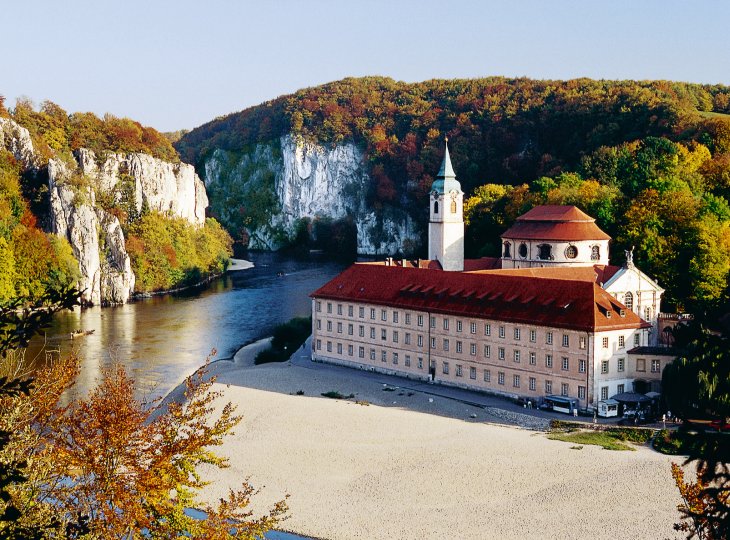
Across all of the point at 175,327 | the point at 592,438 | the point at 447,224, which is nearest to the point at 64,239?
the point at 175,327

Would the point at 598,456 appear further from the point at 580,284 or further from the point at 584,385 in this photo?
the point at 580,284

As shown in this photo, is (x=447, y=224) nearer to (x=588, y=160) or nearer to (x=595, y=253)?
(x=595, y=253)

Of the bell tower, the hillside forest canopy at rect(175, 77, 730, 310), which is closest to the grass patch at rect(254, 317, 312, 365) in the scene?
the bell tower

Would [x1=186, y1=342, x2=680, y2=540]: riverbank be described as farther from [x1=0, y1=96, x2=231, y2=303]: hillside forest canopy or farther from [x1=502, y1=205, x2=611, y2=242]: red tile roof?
[x1=0, y1=96, x2=231, y2=303]: hillside forest canopy

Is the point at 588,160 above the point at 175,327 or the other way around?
above

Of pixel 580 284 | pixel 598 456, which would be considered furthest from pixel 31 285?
pixel 598 456

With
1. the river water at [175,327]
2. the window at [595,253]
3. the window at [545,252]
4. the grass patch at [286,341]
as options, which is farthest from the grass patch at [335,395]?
the window at [595,253]

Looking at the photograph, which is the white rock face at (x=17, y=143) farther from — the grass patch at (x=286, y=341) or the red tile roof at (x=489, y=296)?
the red tile roof at (x=489, y=296)
